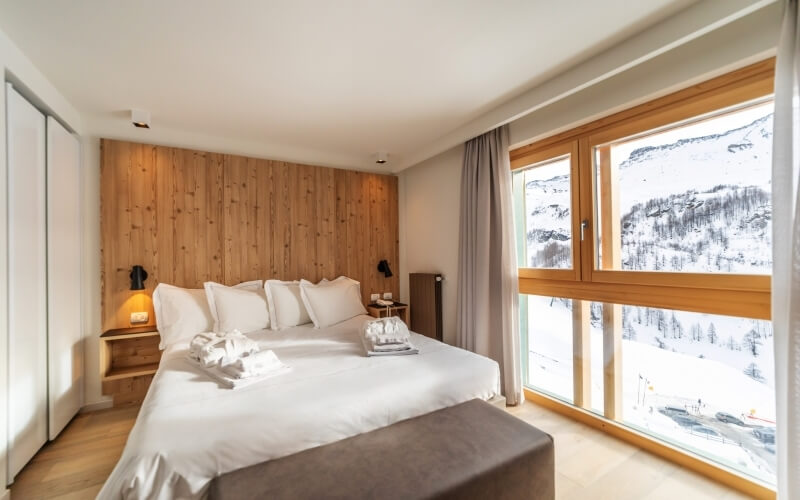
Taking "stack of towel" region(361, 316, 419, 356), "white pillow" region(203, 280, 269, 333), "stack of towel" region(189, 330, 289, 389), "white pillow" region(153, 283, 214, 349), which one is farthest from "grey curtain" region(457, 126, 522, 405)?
"white pillow" region(153, 283, 214, 349)

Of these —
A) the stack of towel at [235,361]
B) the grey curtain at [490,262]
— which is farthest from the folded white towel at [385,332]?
the grey curtain at [490,262]

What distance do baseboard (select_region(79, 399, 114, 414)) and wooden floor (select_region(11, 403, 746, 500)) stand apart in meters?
0.28

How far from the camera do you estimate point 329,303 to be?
2.97 metres

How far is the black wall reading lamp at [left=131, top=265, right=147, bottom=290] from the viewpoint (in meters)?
2.63

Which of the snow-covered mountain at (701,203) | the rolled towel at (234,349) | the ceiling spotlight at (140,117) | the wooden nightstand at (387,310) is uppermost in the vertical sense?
the ceiling spotlight at (140,117)

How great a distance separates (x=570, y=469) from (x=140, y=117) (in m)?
3.93

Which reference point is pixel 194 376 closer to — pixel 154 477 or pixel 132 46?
pixel 154 477

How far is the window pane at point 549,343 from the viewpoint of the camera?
8.23 ft

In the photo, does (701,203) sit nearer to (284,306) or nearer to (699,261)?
(699,261)

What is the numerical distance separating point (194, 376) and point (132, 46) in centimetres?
187

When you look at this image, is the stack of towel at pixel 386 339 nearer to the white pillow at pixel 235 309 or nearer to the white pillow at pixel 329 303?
the white pillow at pixel 329 303

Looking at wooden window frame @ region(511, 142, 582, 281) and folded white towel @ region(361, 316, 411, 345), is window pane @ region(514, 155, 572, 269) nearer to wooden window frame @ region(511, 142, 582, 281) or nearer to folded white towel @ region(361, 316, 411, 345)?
wooden window frame @ region(511, 142, 582, 281)

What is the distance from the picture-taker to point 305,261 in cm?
348

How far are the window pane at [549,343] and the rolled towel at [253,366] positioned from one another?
2092mm
